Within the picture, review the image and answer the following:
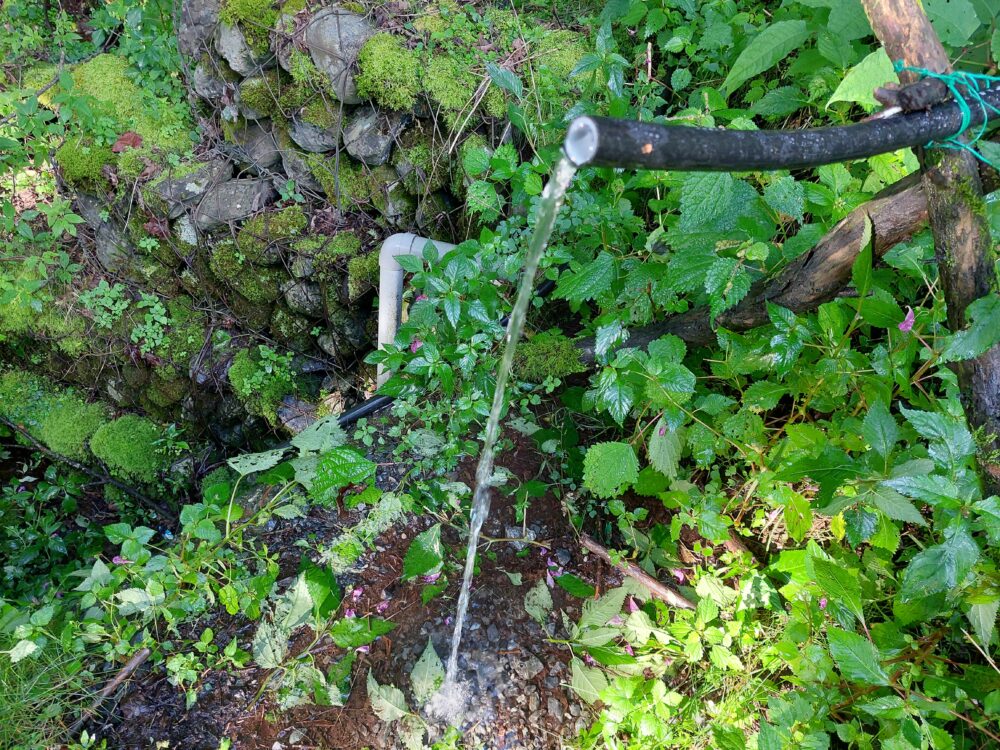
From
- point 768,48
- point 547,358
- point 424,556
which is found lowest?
point 424,556

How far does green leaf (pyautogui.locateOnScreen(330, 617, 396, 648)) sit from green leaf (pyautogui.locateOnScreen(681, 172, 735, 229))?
59.5 inches

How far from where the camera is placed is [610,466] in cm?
194

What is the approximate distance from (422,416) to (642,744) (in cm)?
128

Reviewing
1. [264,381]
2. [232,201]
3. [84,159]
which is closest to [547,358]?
[264,381]

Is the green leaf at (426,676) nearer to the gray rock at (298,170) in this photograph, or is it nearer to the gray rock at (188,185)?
the gray rock at (298,170)

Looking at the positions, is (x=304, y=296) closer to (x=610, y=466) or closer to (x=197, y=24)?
(x=197, y=24)

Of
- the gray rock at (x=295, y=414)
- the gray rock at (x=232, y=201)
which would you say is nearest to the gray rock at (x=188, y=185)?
the gray rock at (x=232, y=201)

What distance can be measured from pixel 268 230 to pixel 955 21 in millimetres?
3110

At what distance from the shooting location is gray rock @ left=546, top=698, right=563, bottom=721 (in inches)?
73.7

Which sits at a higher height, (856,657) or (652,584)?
(856,657)

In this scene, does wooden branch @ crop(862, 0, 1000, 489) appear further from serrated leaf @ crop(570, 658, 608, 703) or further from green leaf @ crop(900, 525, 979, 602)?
serrated leaf @ crop(570, 658, 608, 703)

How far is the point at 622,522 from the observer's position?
2145 millimetres

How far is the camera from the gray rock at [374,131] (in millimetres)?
3193

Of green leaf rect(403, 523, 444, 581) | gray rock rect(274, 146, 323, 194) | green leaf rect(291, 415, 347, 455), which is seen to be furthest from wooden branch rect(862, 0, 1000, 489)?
gray rock rect(274, 146, 323, 194)
